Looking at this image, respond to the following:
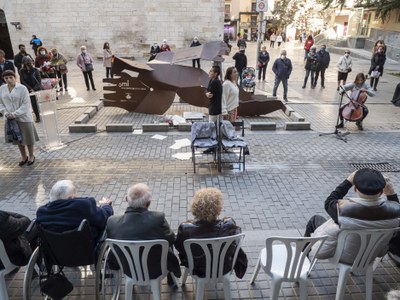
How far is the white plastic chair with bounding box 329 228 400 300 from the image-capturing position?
2756 millimetres

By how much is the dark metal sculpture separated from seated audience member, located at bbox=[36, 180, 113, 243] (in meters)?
6.35

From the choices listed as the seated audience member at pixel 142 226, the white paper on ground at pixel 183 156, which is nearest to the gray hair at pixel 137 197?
the seated audience member at pixel 142 226

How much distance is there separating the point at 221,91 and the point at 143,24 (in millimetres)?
16291

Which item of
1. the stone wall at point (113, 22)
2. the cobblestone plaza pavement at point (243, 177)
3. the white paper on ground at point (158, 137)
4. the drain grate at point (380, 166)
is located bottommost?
the drain grate at point (380, 166)

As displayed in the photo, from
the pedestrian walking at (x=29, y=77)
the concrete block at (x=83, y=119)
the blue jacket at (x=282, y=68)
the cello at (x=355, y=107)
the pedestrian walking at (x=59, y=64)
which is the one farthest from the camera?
the pedestrian walking at (x=59, y=64)

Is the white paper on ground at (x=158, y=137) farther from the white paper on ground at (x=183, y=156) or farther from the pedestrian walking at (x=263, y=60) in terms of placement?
the pedestrian walking at (x=263, y=60)

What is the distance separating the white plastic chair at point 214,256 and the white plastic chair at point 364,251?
3.00 feet

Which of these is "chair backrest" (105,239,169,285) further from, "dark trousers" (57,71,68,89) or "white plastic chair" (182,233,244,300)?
"dark trousers" (57,71,68,89)

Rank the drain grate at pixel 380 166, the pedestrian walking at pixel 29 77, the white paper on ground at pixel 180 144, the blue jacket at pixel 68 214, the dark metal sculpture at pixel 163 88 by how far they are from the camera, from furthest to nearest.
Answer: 1. the dark metal sculpture at pixel 163 88
2. the pedestrian walking at pixel 29 77
3. the white paper on ground at pixel 180 144
4. the drain grate at pixel 380 166
5. the blue jacket at pixel 68 214

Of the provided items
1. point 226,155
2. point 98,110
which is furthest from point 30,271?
point 98,110

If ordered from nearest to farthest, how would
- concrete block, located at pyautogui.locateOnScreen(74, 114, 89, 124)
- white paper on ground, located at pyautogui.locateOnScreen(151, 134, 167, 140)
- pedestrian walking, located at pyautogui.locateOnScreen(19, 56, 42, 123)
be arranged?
white paper on ground, located at pyautogui.locateOnScreen(151, 134, 167, 140) → pedestrian walking, located at pyautogui.locateOnScreen(19, 56, 42, 123) → concrete block, located at pyautogui.locateOnScreen(74, 114, 89, 124)

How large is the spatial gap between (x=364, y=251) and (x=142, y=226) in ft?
6.21

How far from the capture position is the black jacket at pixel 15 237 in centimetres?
286

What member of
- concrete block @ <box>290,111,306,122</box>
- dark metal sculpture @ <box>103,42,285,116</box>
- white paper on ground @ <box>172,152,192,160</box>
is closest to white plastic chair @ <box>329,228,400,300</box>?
white paper on ground @ <box>172,152,192,160</box>
